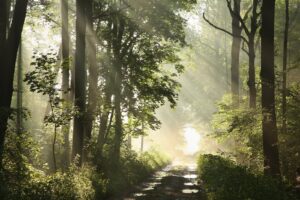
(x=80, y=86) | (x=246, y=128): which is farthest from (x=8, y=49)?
(x=246, y=128)

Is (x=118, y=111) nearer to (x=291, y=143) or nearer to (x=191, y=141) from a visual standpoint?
(x=291, y=143)

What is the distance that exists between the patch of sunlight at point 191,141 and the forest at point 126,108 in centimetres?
6134

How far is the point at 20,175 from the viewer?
1177 centimetres

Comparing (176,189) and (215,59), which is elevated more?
(215,59)

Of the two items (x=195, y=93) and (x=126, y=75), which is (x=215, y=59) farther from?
(x=126, y=75)

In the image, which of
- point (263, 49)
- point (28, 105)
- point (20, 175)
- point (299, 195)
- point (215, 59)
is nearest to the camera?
point (20, 175)

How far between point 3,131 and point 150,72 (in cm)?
1326

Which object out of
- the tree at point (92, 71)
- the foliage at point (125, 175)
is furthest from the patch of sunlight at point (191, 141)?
the tree at point (92, 71)

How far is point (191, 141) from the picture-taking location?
101250 millimetres

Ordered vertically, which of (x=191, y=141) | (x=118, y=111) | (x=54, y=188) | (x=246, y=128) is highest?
(x=191, y=141)

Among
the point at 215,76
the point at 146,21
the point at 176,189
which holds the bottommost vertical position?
the point at 176,189

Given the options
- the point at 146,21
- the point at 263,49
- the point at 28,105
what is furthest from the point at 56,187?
the point at 28,105

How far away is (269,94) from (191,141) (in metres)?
87.1

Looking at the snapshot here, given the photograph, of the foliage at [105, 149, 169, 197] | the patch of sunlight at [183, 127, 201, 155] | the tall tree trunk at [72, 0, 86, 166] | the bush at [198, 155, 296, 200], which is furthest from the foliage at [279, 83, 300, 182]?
the patch of sunlight at [183, 127, 201, 155]
